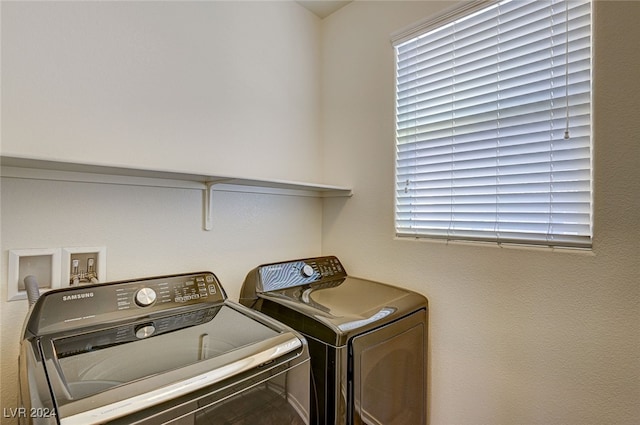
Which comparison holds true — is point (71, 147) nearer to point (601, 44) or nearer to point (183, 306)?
point (183, 306)

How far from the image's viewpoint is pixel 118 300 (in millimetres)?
1081

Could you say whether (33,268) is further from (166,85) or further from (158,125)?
(166,85)

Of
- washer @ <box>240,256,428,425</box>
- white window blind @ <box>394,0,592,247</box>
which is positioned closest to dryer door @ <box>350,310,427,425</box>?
washer @ <box>240,256,428,425</box>

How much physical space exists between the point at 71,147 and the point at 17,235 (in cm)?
33

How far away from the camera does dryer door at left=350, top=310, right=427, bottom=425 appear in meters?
1.09

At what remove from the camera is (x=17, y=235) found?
1.01m

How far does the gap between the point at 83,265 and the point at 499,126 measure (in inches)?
65.9

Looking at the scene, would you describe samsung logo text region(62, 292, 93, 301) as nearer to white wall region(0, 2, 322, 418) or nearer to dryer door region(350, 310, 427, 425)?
white wall region(0, 2, 322, 418)

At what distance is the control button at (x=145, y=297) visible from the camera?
111 centimetres

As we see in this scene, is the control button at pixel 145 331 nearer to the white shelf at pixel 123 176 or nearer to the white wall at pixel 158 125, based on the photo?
the white wall at pixel 158 125

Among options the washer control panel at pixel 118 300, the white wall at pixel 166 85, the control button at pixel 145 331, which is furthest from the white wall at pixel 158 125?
the control button at pixel 145 331

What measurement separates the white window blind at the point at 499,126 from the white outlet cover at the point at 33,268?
1.40m

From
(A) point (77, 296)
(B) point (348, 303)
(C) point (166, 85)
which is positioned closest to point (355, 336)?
(B) point (348, 303)

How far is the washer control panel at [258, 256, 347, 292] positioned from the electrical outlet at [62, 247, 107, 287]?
2.02 feet
